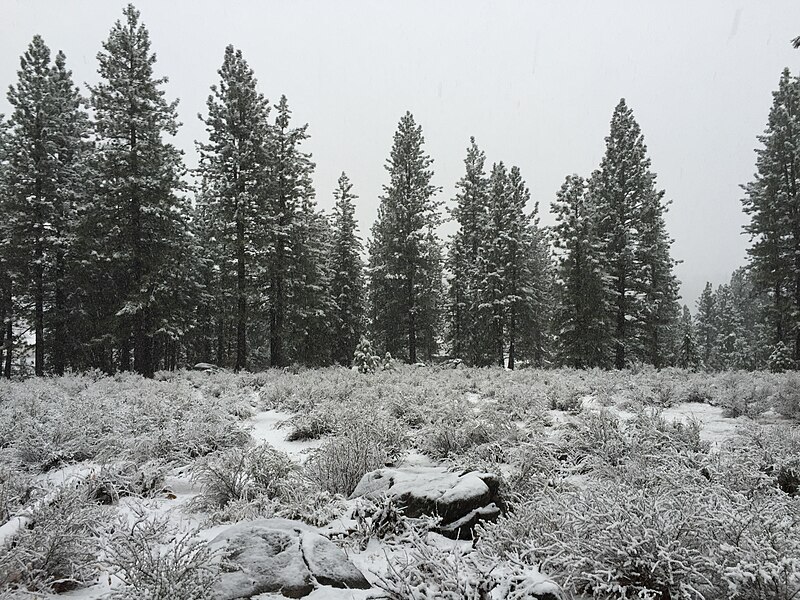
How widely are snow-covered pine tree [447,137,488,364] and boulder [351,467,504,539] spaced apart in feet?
84.7

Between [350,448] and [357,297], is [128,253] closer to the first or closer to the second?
[357,297]

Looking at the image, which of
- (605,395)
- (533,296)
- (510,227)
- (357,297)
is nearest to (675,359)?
(533,296)

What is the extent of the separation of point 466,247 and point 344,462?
27530 mm

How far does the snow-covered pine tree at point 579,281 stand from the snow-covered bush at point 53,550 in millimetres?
23075

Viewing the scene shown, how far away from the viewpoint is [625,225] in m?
24.2

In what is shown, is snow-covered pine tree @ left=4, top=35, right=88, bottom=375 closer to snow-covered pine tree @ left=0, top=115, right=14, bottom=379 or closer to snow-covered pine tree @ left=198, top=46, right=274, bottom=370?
snow-covered pine tree @ left=0, top=115, right=14, bottom=379

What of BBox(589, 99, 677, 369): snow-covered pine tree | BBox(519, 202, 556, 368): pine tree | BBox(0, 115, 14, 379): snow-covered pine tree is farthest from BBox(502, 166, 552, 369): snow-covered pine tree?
BBox(0, 115, 14, 379): snow-covered pine tree

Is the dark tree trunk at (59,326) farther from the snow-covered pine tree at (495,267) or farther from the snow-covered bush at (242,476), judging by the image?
the snow-covered pine tree at (495,267)

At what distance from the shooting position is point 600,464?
15.7 ft

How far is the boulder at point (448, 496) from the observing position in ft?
12.6

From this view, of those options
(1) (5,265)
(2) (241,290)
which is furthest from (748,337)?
(1) (5,265)

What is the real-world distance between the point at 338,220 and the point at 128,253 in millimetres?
14433

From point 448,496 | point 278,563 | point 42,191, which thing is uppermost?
point 42,191

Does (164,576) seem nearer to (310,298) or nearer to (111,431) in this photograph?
(111,431)
